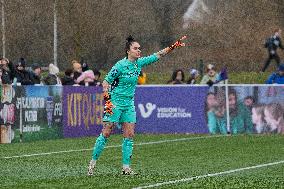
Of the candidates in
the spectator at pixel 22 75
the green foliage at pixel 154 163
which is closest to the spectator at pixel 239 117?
the green foliage at pixel 154 163

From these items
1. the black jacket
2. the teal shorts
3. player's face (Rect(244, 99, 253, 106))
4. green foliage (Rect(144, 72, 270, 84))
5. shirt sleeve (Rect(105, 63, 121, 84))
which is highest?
green foliage (Rect(144, 72, 270, 84))

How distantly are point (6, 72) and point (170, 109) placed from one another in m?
5.44

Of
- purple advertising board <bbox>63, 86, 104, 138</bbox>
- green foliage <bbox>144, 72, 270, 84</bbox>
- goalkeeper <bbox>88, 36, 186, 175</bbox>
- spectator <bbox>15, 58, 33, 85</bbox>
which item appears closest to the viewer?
goalkeeper <bbox>88, 36, 186, 175</bbox>

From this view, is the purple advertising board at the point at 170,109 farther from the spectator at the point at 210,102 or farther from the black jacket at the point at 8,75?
the black jacket at the point at 8,75

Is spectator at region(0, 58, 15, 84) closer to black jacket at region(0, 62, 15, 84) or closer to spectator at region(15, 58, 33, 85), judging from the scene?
black jacket at region(0, 62, 15, 84)

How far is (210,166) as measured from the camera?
19.5 m

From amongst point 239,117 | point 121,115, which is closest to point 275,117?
point 239,117

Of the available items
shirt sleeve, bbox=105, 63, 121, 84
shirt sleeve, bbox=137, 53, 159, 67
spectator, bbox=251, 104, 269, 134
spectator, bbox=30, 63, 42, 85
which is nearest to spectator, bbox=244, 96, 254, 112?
spectator, bbox=251, 104, 269, 134

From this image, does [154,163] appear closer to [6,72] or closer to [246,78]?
[6,72]

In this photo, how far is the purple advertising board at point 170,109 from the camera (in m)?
30.8

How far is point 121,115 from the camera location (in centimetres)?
1738

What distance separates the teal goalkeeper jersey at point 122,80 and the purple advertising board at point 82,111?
11507mm

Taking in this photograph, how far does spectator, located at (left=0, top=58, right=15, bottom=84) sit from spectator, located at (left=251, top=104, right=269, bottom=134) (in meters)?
6.58

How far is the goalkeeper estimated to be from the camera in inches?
677
